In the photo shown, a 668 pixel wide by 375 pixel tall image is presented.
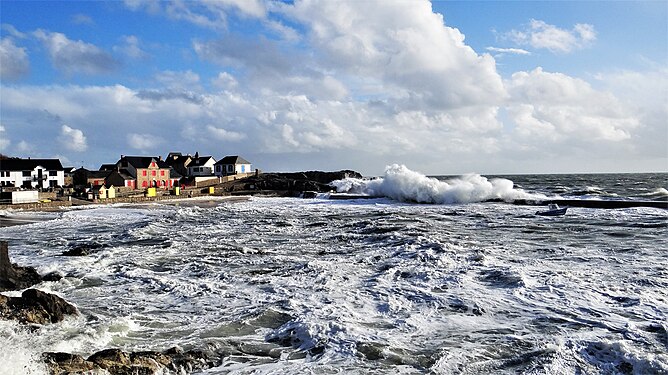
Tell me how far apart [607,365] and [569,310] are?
2557mm

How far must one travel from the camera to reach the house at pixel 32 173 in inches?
2275

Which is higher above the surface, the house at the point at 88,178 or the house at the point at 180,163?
the house at the point at 180,163

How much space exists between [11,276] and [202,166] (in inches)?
2557

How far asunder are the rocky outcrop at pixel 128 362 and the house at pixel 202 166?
6990 centimetres

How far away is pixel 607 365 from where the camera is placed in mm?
6906

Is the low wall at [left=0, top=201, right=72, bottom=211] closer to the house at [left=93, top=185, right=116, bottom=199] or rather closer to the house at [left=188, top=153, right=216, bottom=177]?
the house at [left=93, top=185, right=116, bottom=199]

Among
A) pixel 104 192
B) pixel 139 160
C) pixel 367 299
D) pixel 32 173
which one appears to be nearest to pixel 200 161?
pixel 139 160

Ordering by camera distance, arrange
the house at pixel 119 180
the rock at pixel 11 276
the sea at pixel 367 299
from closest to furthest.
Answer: the sea at pixel 367 299 < the rock at pixel 11 276 < the house at pixel 119 180

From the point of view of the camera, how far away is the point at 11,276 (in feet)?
36.5

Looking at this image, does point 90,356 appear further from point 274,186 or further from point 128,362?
point 274,186

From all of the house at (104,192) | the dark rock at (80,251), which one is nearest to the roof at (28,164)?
the house at (104,192)

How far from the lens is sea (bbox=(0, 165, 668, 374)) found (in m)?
7.25

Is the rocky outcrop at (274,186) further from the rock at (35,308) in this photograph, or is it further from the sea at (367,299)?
the rock at (35,308)

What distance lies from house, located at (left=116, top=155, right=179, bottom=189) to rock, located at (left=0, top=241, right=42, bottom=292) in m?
49.5
